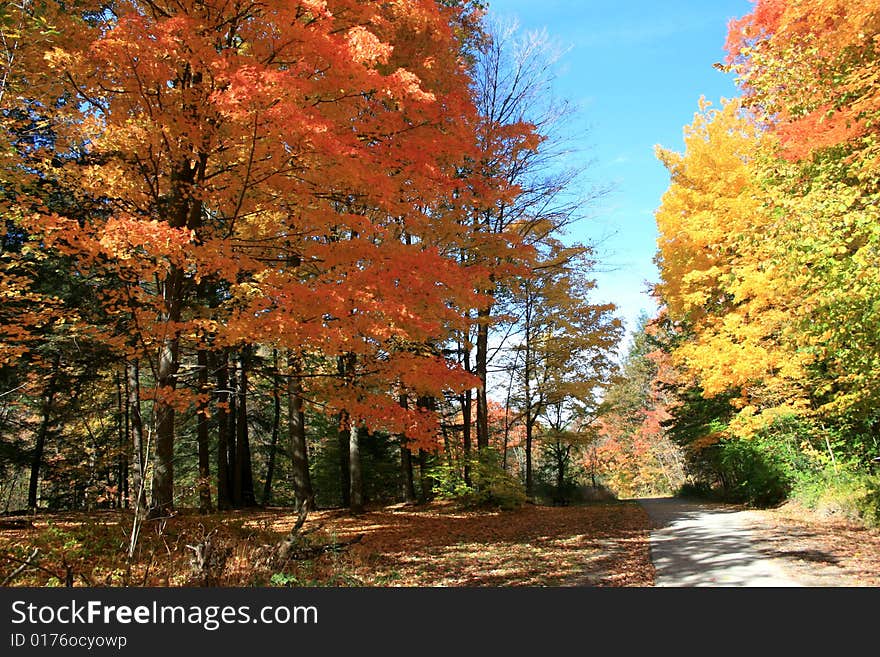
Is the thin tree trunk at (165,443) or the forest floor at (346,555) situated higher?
the thin tree trunk at (165,443)

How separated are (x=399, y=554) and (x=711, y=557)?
4.76 m

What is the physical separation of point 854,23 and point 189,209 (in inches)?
400

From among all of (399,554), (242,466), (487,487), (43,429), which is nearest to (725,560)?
(399,554)

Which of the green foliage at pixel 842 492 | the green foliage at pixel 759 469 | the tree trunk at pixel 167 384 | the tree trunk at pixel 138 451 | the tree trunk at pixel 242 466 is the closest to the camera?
the tree trunk at pixel 138 451

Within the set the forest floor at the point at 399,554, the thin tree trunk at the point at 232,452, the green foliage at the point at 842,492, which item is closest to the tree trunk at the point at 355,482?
the forest floor at the point at 399,554

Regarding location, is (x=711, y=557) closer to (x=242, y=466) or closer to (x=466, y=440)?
(x=466, y=440)

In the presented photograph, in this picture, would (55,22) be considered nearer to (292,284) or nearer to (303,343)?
(292,284)

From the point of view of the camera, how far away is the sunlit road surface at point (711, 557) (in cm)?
613

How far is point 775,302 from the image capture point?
1231cm

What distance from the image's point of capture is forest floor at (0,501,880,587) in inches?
221

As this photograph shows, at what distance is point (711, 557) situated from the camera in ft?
24.7

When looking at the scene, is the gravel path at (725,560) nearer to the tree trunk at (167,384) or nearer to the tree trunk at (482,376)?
the tree trunk at (482,376)

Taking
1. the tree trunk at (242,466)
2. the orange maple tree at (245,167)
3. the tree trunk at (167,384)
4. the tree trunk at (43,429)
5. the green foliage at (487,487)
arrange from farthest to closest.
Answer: the tree trunk at (242,466) → the tree trunk at (43,429) → the green foliage at (487,487) → the tree trunk at (167,384) → the orange maple tree at (245,167)

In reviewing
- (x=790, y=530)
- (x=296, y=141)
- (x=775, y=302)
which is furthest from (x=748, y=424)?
(x=296, y=141)
